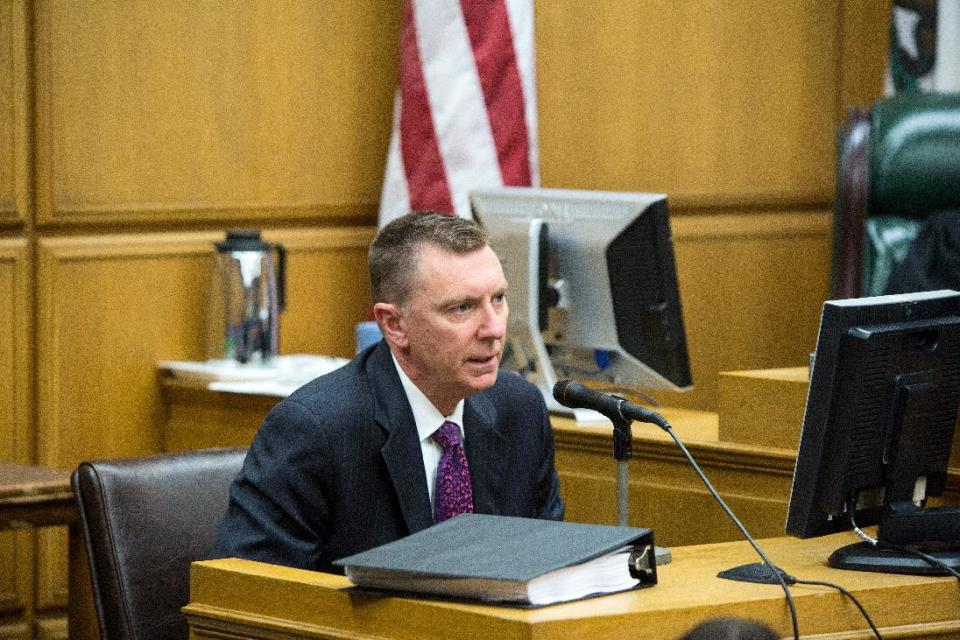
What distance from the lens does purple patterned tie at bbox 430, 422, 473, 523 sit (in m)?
2.52

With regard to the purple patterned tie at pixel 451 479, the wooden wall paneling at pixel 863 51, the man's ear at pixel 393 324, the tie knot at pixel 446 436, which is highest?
the wooden wall paneling at pixel 863 51

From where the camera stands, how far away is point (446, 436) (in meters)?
2.55

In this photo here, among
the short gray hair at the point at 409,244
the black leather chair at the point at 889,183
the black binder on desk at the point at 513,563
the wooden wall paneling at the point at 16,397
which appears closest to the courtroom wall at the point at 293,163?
the wooden wall paneling at the point at 16,397

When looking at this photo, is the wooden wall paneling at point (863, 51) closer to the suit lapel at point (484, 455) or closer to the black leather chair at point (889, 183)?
the black leather chair at point (889, 183)

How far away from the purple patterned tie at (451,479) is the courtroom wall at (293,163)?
1753mm

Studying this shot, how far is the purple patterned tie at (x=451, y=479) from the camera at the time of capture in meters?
2.52

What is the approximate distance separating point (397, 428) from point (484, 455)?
172 mm

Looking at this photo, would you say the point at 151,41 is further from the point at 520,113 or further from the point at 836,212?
the point at 836,212

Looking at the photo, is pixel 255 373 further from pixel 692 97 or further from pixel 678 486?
pixel 692 97

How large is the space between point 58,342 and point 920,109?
85.1 inches

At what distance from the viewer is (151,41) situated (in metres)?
4.16

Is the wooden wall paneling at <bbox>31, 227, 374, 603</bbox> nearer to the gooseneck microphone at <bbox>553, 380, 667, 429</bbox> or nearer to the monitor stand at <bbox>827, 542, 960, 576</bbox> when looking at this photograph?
the gooseneck microphone at <bbox>553, 380, 667, 429</bbox>

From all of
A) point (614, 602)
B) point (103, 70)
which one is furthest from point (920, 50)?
point (614, 602)

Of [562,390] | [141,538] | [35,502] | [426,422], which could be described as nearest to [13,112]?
[35,502]
